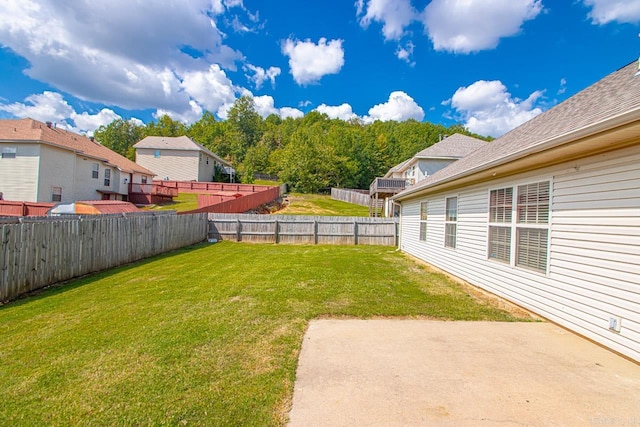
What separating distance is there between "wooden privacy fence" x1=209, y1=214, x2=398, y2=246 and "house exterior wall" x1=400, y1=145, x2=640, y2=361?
8970mm

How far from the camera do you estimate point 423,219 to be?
9953 millimetres

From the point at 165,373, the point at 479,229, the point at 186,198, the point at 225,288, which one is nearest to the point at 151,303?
the point at 225,288

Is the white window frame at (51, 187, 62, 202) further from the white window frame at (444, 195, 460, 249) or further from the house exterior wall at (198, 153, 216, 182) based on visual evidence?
the white window frame at (444, 195, 460, 249)

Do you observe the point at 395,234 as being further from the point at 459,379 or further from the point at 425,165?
the point at 459,379

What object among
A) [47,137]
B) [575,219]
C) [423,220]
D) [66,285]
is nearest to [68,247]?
[66,285]

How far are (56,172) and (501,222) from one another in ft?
81.8

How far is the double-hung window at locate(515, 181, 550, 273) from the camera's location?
14.5 feet

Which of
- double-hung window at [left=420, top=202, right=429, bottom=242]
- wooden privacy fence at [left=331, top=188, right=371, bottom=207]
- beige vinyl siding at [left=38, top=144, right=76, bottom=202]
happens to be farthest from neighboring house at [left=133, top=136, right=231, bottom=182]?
double-hung window at [left=420, top=202, right=429, bottom=242]

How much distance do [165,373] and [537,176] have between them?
5.90m

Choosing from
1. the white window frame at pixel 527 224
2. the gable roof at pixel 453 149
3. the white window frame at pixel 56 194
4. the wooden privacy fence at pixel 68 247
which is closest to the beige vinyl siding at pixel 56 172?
the white window frame at pixel 56 194

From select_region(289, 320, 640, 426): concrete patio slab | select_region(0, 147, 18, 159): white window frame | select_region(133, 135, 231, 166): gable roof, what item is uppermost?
select_region(133, 135, 231, 166): gable roof

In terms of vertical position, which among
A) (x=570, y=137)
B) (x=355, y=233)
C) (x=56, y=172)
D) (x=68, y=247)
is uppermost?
(x=56, y=172)

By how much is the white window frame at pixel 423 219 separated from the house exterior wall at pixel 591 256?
4249mm

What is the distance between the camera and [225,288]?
5809 millimetres
